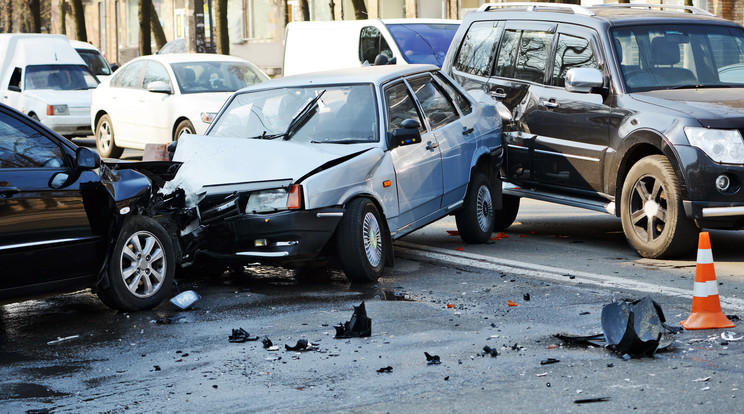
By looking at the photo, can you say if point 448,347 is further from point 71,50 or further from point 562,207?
point 71,50

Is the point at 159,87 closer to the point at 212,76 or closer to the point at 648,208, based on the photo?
the point at 212,76

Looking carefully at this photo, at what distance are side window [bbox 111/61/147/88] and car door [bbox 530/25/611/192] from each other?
10.4 metres

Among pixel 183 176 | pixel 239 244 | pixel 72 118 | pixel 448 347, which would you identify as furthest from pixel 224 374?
pixel 72 118

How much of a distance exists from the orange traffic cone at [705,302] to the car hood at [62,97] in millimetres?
18464

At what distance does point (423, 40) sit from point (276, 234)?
11.2 metres

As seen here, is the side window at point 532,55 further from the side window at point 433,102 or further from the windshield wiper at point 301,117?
the windshield wiper at point 301,117

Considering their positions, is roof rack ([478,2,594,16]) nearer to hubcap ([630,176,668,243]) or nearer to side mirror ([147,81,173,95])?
hubcap ([630,176,668,243])

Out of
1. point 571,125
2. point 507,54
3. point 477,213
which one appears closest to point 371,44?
point 507,54

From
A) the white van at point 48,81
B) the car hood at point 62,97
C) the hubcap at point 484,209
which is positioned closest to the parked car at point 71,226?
the hubcap at point 484,209

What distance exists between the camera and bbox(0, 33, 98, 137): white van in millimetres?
23094

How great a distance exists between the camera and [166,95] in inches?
719

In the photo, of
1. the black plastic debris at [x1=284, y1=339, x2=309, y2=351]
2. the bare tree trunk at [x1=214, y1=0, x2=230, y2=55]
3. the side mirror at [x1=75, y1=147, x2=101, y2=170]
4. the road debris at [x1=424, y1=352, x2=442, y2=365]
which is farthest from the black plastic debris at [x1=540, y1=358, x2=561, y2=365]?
the bare tree trunk at [x1=214, y1=0, x2=230, y2=55]

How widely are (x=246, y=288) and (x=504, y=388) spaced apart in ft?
11.4

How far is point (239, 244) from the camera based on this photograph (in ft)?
27.0
